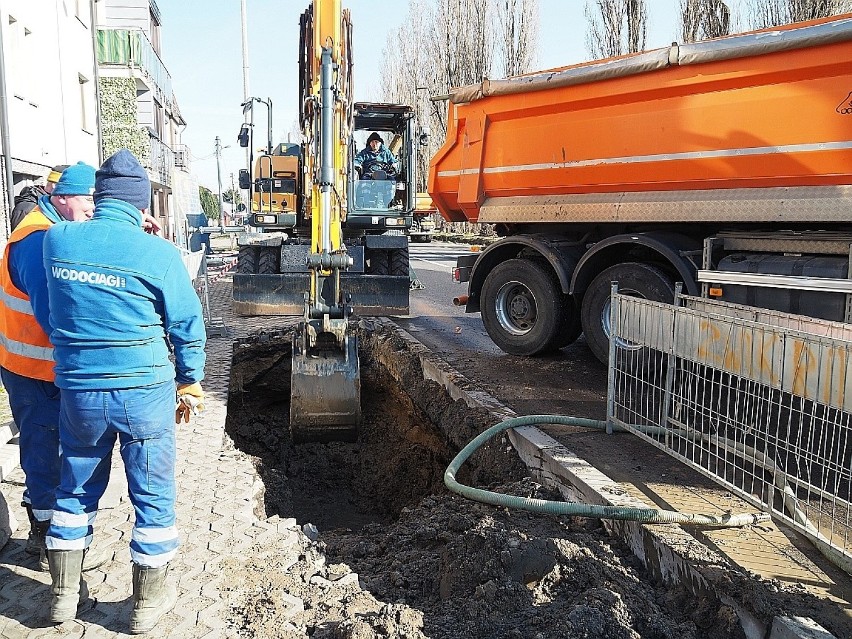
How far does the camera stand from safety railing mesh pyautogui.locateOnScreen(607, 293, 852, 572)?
3389 mm

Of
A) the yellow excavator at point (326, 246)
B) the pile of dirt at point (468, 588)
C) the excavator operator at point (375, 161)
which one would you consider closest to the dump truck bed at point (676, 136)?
the yellow excavator at point (326, 246)

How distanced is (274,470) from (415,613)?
3.32m

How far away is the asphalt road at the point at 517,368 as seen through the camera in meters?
6.14

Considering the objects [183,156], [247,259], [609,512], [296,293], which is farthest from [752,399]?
[183,156]

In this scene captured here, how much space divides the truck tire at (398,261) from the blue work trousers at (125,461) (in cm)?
823

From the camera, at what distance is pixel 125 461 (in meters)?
2.93

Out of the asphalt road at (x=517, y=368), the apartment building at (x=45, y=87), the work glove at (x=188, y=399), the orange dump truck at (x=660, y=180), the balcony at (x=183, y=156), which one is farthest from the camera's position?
the balcony at (x=183, y=156)

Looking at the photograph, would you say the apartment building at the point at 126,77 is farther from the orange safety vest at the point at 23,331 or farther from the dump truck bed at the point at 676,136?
the orange safety vest at the point at 23,331

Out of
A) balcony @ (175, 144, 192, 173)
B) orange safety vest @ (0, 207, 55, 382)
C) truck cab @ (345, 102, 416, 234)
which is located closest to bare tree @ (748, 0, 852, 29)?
truck cab @ (345, 102, 416, 234)

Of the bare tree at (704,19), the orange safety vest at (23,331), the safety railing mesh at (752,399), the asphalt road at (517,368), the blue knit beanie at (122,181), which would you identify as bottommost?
the asphalt road at (517,368)

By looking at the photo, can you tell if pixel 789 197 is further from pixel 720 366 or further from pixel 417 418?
pixel 417 418

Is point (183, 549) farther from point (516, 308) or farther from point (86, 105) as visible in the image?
point (86, 105)

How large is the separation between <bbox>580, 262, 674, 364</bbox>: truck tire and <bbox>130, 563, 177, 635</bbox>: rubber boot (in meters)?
4.48

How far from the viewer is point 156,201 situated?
108 feet
